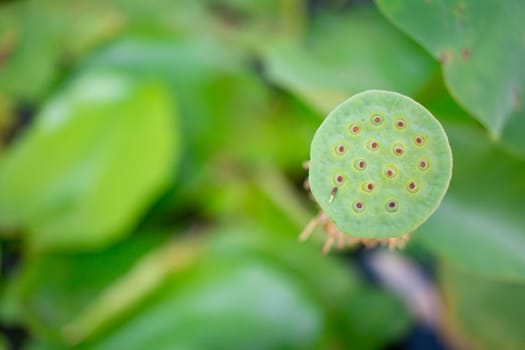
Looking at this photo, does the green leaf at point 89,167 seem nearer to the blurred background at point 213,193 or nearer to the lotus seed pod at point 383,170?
the blurred background at point 213,193

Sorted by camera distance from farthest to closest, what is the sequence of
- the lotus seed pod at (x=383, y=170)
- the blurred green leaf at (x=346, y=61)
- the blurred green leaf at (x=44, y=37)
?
the blurred green leaf at (x=44, y=37), the blurred green leaf at (x=346, y=61), the lotus seed pod at (x=383, y=170)

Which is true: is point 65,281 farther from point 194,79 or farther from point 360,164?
point 360,164

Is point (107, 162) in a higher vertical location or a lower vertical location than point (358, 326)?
higher

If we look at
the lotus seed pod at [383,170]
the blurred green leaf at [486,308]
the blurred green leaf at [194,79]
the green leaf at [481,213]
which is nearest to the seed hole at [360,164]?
the lotus seed pod at [383,170]

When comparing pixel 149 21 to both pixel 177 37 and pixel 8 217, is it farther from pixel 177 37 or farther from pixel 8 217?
pixel 8 217

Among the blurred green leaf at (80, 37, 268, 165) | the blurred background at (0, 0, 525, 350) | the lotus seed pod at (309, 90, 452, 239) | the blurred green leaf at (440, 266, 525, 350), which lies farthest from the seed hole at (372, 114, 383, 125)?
the blurred green leaf at (80, 37, 268, 165)

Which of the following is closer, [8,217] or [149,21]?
[8,217]

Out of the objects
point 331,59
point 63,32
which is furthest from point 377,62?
point 63,32

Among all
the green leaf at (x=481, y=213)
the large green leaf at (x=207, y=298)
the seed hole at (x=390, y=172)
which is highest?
the seed hole at (x=390, y=172)
